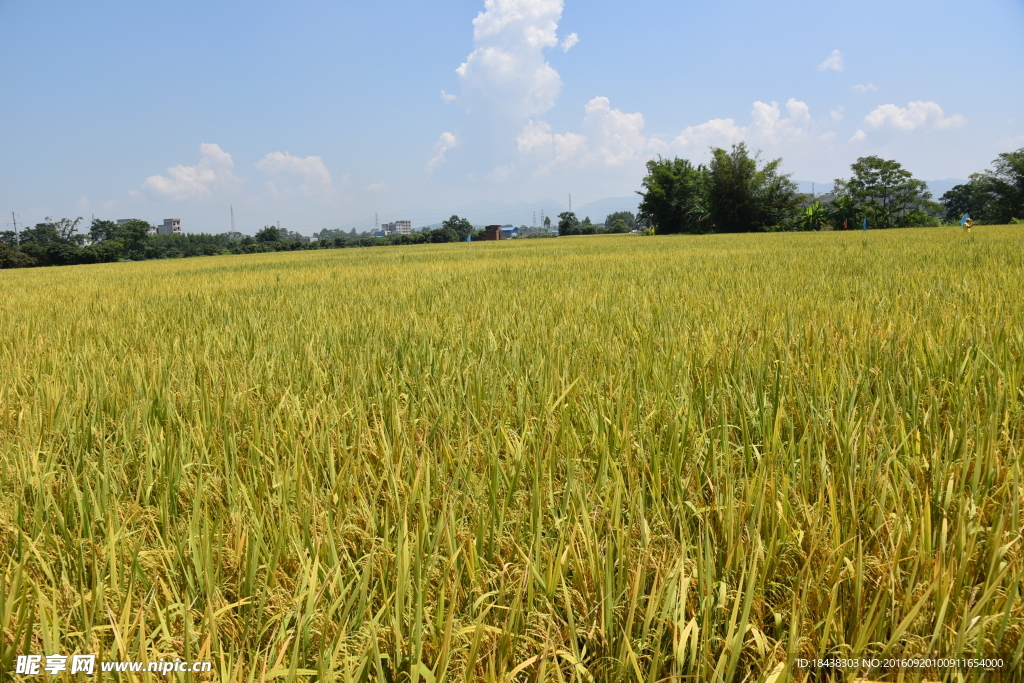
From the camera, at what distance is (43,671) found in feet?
2.21

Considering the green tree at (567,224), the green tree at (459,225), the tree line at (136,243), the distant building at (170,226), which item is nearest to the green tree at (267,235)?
the tree line at (136,243)

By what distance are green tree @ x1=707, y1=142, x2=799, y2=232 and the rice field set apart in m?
41.2

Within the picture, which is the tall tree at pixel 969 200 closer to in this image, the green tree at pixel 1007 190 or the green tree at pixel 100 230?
the green tree at pixel 1007 190

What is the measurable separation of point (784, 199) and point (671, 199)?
10.4m

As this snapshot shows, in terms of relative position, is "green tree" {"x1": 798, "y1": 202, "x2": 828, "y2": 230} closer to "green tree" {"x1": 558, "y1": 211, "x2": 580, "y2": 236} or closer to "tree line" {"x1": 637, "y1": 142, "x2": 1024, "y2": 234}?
"tree line" {"x1": 637, "y1": 142, "x2": 1024, "y2": 234}

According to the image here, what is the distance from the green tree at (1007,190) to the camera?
4347 centimetres

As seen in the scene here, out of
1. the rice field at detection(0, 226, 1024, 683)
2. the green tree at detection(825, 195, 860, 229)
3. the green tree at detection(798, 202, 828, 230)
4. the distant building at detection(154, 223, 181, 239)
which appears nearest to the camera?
the rice field at detection(0, 226, 1024, 683)

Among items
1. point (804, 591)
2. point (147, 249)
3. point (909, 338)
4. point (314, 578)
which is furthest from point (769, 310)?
point (147, 249)

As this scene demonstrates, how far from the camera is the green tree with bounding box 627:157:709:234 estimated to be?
155ft

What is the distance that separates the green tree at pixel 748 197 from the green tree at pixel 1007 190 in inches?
788

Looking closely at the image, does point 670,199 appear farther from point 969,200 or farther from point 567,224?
point 969,200

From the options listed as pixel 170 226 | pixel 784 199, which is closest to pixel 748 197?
pixel 784 199

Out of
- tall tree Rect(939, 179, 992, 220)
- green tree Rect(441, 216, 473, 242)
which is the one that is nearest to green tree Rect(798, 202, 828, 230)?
tall tree Rect(939, 179, 992, 220)

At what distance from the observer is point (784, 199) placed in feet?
131
